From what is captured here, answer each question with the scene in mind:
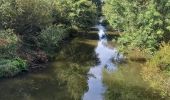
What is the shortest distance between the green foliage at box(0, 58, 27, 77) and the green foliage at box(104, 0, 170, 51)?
1264 cm

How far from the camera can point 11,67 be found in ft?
101

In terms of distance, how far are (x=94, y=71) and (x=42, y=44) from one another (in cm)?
634

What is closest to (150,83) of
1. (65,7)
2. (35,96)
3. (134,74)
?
(134,74)

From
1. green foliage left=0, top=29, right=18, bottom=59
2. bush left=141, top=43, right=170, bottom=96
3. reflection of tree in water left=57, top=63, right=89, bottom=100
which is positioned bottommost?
reflection of tree in water left=57, top=63, right=89, bottom=100

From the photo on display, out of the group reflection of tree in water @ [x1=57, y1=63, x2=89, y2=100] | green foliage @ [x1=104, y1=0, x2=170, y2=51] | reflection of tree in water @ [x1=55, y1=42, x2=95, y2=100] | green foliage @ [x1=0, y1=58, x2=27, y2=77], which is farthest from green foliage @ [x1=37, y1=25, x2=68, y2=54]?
green foliage @ [x1=104, y1=0, x2=170, y2=51]

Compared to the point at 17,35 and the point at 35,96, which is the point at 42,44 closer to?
the point at 17,35

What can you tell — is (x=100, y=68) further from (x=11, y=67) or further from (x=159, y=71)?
(x=11, y=67)

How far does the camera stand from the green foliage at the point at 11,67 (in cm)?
3031

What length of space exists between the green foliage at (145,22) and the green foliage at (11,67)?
12.6 meters

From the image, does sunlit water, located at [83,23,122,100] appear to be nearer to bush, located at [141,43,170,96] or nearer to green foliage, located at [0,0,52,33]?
bush, located at [141,43,170,96]

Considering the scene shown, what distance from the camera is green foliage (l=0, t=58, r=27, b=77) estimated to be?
3031 cm

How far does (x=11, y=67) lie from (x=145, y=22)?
1517 cm

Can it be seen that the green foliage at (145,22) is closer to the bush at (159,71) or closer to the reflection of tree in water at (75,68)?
the reflection of tree in water at (75,68)

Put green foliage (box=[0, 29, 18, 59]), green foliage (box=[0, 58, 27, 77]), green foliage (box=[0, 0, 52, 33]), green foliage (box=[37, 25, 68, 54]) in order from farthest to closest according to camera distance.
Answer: green foliage (box=[37, 25, 68, 54]) → green foliage (box=[0, 0, 52, 33]) → green foliage (box=[0, 29, 18, 59]) → green foliage (box=[0, 58, 27, 77])
